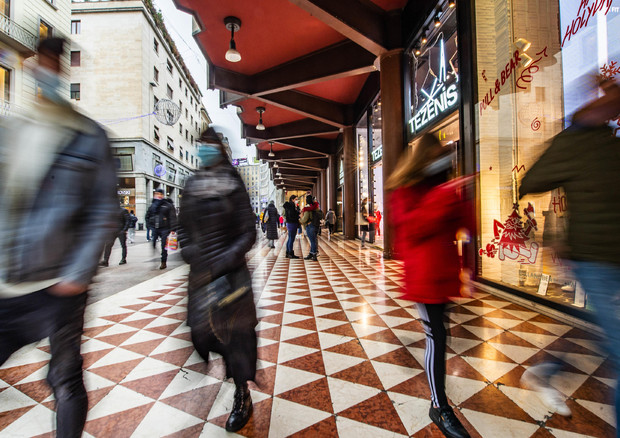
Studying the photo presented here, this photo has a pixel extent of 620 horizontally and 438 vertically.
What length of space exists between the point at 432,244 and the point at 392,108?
239 inches

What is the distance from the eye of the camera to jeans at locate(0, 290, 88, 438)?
1005 millimetres

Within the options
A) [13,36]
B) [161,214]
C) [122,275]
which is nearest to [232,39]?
[161,214]

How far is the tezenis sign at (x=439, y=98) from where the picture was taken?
5141mm

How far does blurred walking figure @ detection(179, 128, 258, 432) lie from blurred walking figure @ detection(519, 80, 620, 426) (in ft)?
4.68

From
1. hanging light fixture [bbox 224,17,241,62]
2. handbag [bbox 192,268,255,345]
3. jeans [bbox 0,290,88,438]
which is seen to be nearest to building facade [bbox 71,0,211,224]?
hanging light fixture [bbox 224,17,241,62]

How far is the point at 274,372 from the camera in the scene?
2.16 m

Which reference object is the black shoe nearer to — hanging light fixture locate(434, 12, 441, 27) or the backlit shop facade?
the backlit shop facade

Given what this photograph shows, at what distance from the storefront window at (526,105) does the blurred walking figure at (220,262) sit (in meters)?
2.58

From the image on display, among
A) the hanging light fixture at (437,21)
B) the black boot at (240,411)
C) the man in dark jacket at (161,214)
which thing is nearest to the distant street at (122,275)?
the man in dark jacket at (161,214)

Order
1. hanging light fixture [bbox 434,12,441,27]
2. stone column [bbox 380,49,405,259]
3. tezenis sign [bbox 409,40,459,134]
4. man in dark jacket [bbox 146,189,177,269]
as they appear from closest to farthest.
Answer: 1. tezenis sign [bbox 409,40,459,134]
2. hanging light fixture [bbox 434,12,441,27]
3. man in dark jacket [bbox 146,189,177,269]
4. stone column [bbox 380,49,405,259]

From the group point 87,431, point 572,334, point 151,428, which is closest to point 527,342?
point 572,334

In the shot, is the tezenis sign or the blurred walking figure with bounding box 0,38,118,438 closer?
the blurred walking figure with bounding box 0,38,118,438

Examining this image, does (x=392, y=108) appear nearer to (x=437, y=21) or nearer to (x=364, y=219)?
(x=437, y=21)

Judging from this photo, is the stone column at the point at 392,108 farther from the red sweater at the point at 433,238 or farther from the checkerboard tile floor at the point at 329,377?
the red sweater at the point at 433,238
